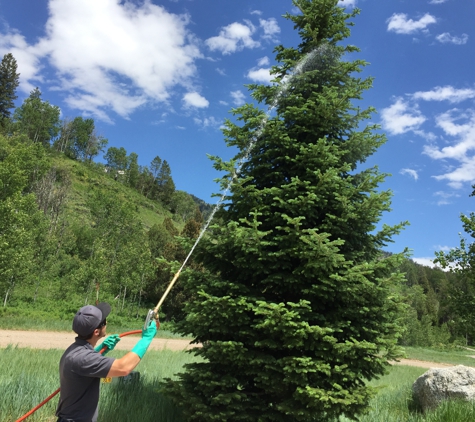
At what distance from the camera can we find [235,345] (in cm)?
511

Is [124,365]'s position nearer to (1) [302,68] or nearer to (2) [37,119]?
(1) [302,68]

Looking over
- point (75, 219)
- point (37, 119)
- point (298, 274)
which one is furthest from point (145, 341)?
point (37, 119)

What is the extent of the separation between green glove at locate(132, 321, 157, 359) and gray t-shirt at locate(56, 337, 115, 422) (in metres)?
0.23

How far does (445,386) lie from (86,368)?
27.3 ft

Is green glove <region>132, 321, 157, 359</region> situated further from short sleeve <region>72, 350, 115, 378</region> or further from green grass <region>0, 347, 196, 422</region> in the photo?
green grass <region>0, 347, 196, 422</region>

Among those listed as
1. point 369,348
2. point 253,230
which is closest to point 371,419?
point 369,348

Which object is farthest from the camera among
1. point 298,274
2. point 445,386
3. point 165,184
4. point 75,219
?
point 165,184

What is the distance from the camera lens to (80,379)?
3107 millimetres

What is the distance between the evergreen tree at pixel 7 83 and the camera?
81562 millimetres

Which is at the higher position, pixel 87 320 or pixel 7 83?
pixel 7 83

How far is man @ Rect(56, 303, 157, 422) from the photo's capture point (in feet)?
9.80

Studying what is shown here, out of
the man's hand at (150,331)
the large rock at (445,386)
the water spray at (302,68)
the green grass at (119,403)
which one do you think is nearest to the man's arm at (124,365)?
the man's hand at (150,331)

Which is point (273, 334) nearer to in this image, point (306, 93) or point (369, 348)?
point (369, 348)

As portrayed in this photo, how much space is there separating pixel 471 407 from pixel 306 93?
6.76 metres
